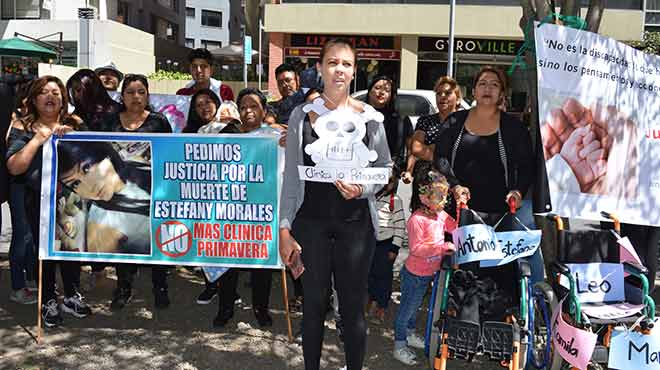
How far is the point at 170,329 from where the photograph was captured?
4.84m

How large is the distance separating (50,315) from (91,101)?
1895 mm

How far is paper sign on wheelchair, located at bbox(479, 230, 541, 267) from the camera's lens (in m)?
3.82

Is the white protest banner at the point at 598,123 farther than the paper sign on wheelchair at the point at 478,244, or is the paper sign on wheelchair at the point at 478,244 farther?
the white protest banner at the point at 598,123

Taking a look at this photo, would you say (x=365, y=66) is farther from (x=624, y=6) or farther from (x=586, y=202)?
(x=586, y=202)

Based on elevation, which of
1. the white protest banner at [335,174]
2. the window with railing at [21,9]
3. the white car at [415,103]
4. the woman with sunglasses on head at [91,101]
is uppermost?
the window with railing at [21,9]

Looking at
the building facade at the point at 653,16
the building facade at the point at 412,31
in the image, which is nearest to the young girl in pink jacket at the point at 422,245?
the building facade at the point at 412,31

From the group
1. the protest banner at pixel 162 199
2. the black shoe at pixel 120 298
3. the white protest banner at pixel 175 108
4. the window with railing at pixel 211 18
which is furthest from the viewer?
the window with railing at pixel 211 18

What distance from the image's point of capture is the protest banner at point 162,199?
4.68m

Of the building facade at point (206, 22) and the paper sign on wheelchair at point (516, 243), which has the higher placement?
the building facade at point (206, 22)

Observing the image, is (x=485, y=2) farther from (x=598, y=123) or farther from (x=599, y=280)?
(x=599, y=280)

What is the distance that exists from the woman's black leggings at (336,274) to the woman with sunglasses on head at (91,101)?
2.78m

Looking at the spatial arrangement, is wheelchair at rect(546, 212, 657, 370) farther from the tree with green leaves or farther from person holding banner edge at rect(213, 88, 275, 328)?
person holding banner edge at rect(213, 88, 275, 328)

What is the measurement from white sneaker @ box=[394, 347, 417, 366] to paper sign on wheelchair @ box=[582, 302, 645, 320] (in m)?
1.20

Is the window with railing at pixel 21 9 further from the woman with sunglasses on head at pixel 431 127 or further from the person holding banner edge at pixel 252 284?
the woman with sunglasses on head at pixel 431 127
